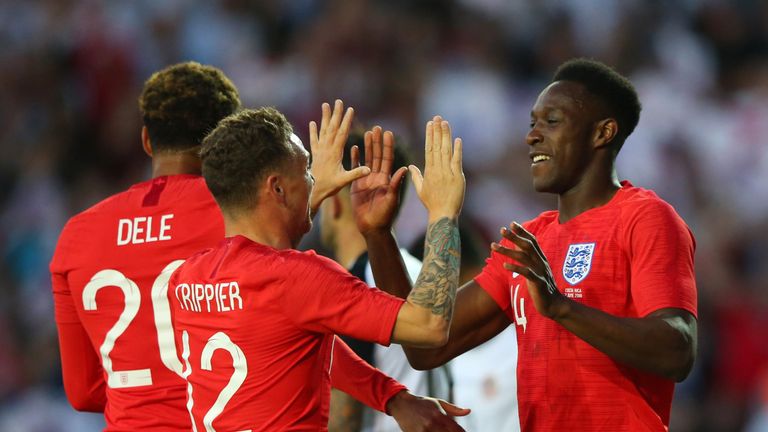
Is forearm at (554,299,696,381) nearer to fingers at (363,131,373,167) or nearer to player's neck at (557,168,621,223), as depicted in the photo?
player's neck at (557,168,621,223)

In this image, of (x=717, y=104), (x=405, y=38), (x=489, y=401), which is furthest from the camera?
(x=405, y=38)

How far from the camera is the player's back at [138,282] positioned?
393cm

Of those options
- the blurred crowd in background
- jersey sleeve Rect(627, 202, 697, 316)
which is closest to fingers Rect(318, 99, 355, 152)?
jersey sleeve Rect(627, 202, 697, 316)

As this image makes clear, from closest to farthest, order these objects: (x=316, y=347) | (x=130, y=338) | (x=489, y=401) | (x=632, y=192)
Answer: (x=316, y=347), (x=632, y=192), (x=130, y=338), (x=489, y=401)

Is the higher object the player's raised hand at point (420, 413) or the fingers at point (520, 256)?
the fingers at point (520, 256)

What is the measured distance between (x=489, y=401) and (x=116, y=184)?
553 centimetres

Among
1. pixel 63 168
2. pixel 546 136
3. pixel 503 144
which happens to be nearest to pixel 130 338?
pixel 546 136

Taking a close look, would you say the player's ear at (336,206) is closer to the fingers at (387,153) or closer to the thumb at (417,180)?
the fingers at (387,153)

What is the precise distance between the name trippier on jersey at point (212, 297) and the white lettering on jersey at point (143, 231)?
0.56 m

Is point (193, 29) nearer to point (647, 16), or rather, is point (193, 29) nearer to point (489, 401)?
point (647, 16)

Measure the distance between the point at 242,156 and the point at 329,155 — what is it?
1.98ft

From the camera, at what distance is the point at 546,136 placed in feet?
12.6

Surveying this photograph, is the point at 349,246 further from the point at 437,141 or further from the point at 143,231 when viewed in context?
the point at 437,141

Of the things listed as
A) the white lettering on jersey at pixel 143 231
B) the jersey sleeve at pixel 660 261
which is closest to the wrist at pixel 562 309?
the jersey sleeve at pixel 660 261
